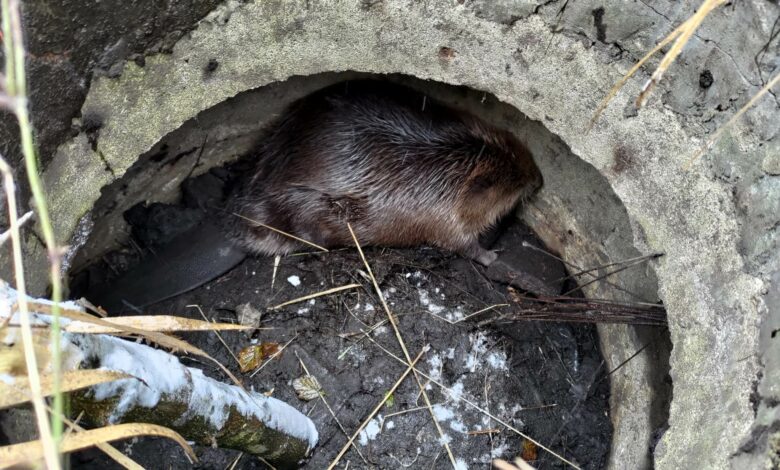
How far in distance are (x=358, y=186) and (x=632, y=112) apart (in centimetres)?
143

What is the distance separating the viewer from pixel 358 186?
3.36 metres

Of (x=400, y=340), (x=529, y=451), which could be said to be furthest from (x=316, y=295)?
(x=529, y=451)

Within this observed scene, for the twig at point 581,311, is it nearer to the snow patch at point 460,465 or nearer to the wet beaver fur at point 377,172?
the wet beaver fur at point 377,172

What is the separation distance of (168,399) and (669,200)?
1.71 m

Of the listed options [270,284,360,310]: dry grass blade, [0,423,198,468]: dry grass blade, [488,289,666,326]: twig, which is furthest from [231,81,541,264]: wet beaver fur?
[0,423,198,468]: dry grass blade

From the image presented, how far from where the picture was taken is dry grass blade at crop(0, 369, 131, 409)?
4.55ft

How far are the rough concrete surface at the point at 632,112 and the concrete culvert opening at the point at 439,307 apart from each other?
588 millimetres

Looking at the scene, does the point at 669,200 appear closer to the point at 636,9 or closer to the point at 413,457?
the point at 636,9

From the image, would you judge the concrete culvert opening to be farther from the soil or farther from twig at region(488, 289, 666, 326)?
twig at region(488, 289, 666, 326)

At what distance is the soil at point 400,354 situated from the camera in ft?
10.5

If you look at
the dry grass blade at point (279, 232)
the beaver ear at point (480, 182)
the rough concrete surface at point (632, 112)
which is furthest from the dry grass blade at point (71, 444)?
the beaver ear at point (480, 182)

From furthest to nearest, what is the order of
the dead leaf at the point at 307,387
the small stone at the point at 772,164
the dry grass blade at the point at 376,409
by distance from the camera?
the dead leaf at the point at 307,387 → the dry grass blade at the point at 376,409 → the small stone at the point at 772,164

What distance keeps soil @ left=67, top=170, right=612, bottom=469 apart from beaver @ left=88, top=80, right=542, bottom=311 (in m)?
0.11

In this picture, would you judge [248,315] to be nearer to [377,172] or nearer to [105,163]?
[377,172]
